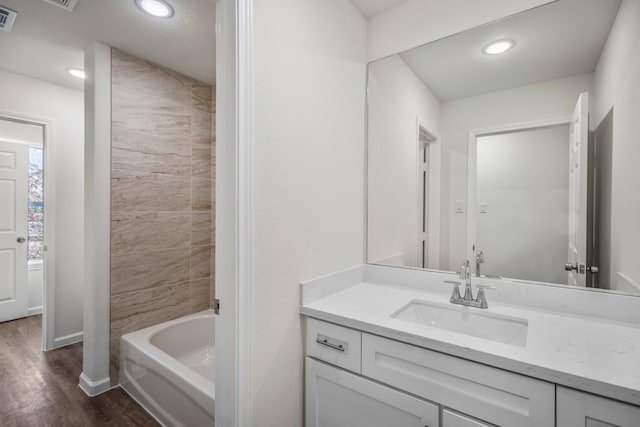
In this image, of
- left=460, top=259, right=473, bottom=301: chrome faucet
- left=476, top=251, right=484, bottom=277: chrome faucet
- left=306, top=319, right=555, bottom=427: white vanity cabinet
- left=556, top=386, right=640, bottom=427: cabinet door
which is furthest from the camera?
left=476, top=251, right=484, bottom=277: chrome faucet

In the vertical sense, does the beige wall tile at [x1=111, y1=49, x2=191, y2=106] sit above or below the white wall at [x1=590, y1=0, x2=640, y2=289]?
above

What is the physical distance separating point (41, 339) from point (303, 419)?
2869 millimetres

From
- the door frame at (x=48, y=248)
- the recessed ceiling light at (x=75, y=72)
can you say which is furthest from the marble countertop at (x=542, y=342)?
the recessed ceiling light at (x=75, y=72)

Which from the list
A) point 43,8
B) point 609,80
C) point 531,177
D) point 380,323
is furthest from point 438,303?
point 43,8

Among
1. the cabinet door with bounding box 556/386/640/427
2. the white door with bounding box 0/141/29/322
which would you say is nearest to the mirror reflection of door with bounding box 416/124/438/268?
the cabinet door with bounding box 556/386/640/427

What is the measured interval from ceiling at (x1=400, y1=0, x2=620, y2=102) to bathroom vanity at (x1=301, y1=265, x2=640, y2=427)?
3.13ft

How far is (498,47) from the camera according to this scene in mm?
1425

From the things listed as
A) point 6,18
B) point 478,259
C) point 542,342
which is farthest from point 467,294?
point 6,18

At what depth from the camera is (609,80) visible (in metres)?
1.17

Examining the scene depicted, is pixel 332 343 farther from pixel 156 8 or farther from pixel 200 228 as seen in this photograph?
pixel 156 8

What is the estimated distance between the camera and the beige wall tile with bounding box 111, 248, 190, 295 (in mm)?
2082

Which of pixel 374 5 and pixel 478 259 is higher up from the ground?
pixel 374 5

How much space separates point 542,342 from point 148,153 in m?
2.52

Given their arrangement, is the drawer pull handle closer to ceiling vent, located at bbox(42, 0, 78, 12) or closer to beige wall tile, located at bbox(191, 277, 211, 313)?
beige wall tile, located at bbox(191, 277, 211, 313)
